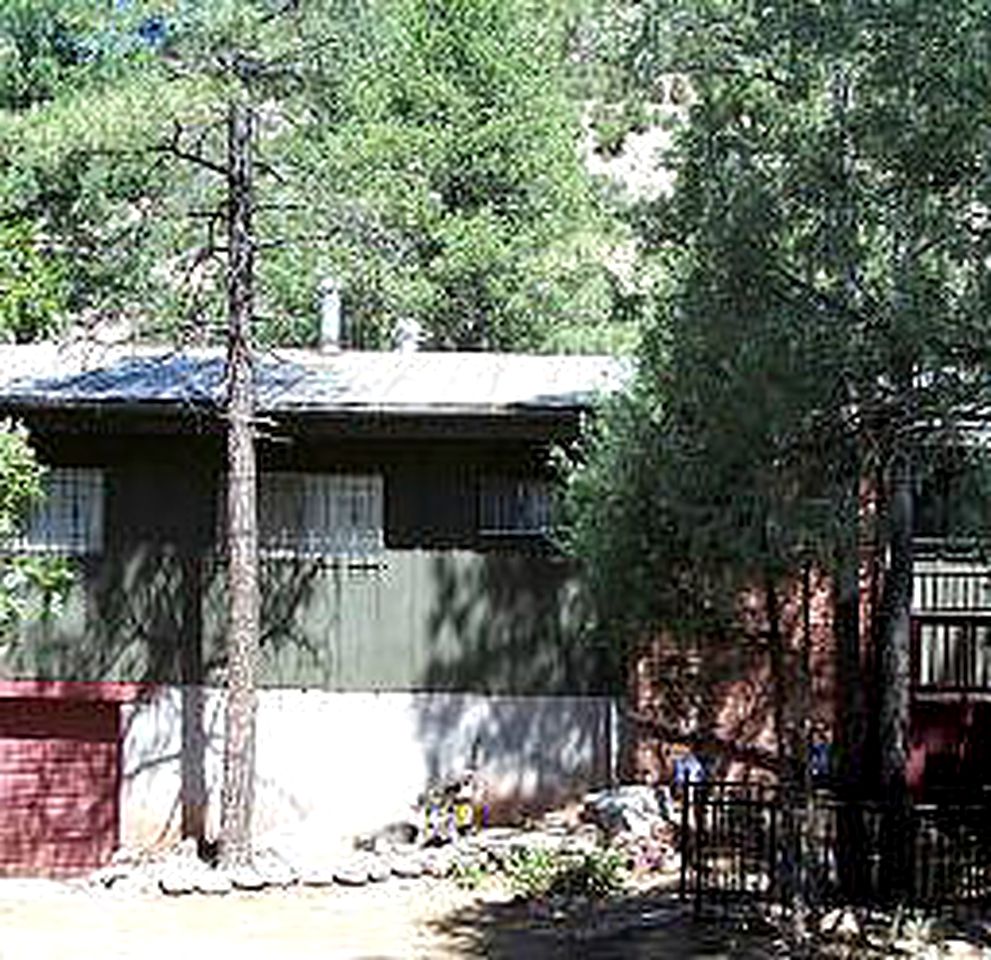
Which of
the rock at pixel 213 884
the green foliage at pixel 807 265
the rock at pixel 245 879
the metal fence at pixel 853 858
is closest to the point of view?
the green foliage at pixel 807 265

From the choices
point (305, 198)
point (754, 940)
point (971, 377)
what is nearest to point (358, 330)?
point (305, 198)

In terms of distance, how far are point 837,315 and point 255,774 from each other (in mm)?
10871

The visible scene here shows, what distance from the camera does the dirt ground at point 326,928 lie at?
49.2 ft

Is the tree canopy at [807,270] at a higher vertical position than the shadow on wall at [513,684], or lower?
higher

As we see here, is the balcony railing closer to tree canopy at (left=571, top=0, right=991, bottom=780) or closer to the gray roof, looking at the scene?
the gray roof

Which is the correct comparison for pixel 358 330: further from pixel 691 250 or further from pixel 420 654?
pixel 691 250

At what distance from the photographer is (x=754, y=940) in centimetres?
1438

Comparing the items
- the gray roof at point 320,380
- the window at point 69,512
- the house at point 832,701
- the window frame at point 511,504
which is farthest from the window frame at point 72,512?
the house at point 832,701

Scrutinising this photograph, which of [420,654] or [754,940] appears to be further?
[420,654]

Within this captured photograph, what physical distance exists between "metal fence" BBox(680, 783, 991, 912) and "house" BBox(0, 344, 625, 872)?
13.9 ft

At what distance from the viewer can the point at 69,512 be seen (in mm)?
20766

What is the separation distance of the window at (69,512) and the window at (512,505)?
4442 millimetres

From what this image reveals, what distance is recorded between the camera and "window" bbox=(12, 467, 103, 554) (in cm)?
2070

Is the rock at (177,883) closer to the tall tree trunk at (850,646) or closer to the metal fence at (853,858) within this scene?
the metal fence at (853,858)
